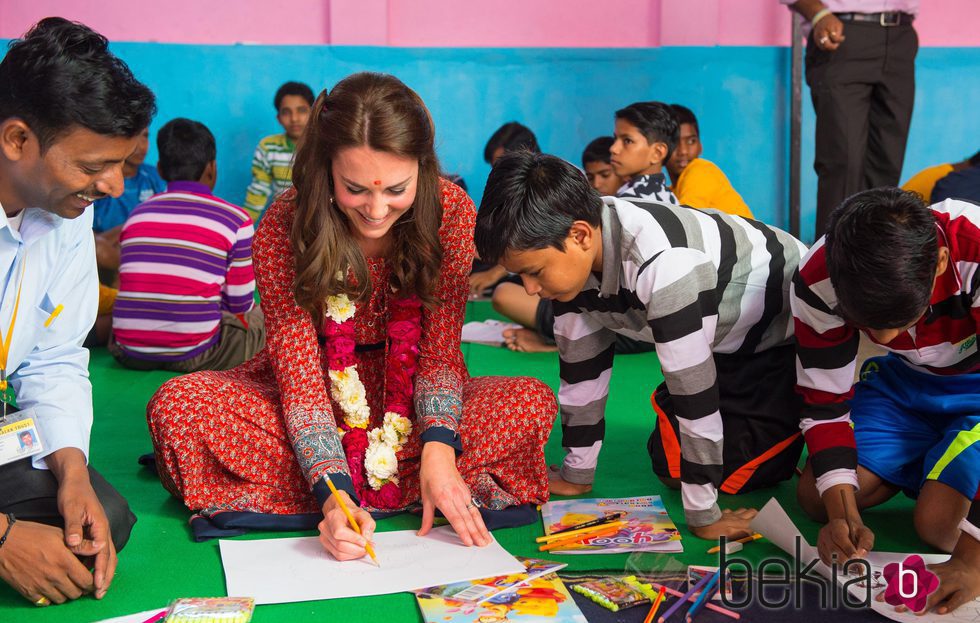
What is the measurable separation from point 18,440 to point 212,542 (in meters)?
0.47

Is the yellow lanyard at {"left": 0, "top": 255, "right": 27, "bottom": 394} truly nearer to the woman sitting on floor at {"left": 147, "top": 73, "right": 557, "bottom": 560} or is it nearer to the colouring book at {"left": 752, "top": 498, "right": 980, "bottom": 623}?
the woman sitting on floor at {"left": 147, "top": 73, "right": 557, "bottom": 560}

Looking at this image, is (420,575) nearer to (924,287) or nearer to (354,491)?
(354,491)

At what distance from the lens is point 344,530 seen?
1.92 meters

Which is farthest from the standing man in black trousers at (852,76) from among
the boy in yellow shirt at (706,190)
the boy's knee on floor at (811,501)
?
the boy's knee on floor at (811,501)

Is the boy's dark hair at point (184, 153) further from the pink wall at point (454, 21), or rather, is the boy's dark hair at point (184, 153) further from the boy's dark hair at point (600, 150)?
Answer: the pink wall at point (454, 21)

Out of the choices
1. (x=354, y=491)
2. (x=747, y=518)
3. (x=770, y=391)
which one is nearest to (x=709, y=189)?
A: (x=770, y=391)

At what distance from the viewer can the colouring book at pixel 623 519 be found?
2037 mm

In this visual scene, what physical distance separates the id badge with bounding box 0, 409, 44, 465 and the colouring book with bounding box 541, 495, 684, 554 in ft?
3.42

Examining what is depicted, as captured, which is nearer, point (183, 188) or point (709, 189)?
point (183, 188)

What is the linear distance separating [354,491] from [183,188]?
79.9 inches

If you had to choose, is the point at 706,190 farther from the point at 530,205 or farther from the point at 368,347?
the point at 530,205

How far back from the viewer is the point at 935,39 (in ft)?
19.4

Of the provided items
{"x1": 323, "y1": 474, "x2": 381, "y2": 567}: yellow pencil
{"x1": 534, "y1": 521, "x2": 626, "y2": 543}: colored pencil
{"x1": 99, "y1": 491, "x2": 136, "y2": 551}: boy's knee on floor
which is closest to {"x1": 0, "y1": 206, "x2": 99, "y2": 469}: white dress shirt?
{"x1": 99, "y1": 491, "x2": 136, "y2": 551}: boy's knee on floor

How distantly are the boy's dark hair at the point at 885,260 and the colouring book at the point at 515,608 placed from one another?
0.75 meters
